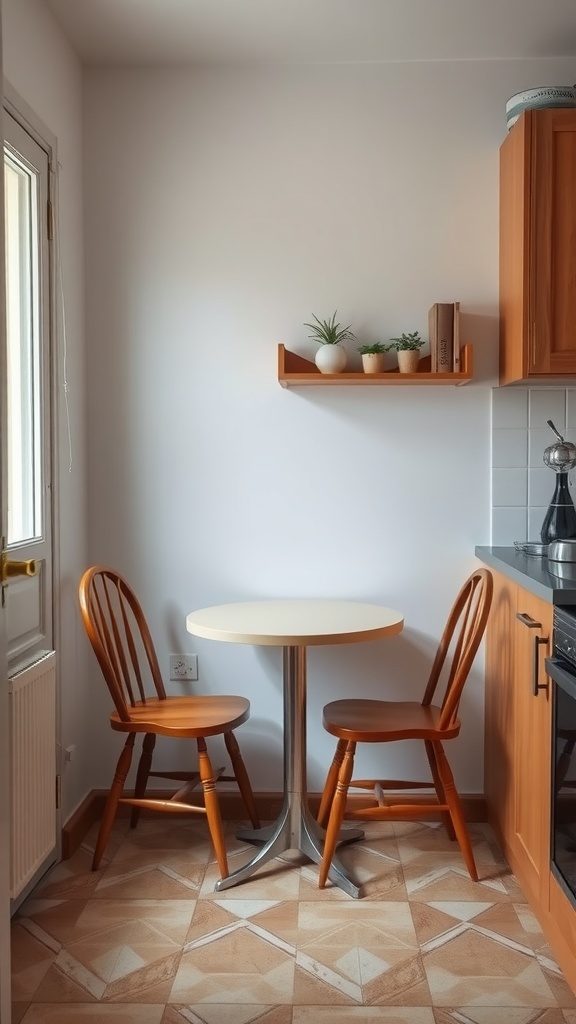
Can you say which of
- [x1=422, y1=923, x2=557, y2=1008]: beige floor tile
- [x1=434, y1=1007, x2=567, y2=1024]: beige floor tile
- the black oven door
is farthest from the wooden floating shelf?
[x1=434, y1=1007, x2=567, y2=1024]: beige floor tile

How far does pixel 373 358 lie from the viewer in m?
2.83

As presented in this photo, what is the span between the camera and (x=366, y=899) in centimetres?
243

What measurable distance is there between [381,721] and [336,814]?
300 mm

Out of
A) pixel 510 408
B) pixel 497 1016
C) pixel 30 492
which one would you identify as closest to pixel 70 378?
pixel 30 492

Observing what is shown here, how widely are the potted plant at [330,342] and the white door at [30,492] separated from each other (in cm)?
86

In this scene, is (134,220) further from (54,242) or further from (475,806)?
(475,806)

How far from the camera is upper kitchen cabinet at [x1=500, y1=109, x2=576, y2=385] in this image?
8.52 feet

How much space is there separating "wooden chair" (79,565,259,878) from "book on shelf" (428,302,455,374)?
4.06 feet

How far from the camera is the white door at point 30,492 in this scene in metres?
2.24

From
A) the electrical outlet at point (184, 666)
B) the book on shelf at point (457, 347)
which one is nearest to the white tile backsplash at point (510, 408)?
the book on shelf at point (457, 347)

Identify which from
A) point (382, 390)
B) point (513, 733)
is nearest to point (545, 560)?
point (513, 733)

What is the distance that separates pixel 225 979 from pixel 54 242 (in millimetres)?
2072

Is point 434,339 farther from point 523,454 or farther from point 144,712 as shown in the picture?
point 144,712

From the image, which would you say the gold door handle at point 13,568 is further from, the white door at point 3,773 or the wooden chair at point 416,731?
the wooden chair at point 416,731
